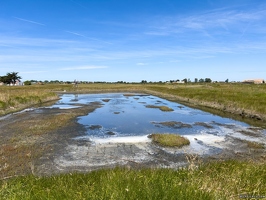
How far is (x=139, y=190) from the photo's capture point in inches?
193

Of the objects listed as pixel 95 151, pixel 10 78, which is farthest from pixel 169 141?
pixel 10 78

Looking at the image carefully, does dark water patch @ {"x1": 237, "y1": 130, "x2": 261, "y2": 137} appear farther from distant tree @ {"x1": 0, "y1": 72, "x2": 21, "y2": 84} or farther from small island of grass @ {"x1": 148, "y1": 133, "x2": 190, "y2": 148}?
distant tree @ {"x1": 0, "y1": 72, "x2": 21, "y2": 84}

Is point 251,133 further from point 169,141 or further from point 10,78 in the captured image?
point 10,78

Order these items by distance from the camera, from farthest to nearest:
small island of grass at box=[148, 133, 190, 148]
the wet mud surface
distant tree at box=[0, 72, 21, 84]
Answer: distant tree at box=[0, 72, 21, 84] < small island of grass at box=[148, 133, 190, 148] < the wet mud surface

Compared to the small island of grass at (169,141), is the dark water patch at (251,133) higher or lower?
lower

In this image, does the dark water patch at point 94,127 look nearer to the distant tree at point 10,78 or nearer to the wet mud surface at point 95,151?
the wet mud surface at point 95,151

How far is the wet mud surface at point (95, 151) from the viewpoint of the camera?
1128cm

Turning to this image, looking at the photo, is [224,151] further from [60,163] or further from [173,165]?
[60,163]

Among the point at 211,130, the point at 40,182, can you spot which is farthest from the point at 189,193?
the point at 211,130

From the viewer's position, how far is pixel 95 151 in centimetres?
1393

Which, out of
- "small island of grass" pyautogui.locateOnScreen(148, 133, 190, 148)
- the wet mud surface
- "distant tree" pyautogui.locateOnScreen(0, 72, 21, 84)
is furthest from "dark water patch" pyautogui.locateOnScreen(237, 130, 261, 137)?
"distant tree" pyautogui.locateOnScreen(0, 72, 21, 84)

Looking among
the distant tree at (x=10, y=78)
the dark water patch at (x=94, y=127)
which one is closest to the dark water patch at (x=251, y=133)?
the dark water patch at (x=94, y=127)

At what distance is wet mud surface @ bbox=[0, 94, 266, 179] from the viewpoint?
11281 mm

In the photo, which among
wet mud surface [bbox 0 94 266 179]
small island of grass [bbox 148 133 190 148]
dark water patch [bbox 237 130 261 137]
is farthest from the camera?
dark water patch [bbox 237 130 261 137]
